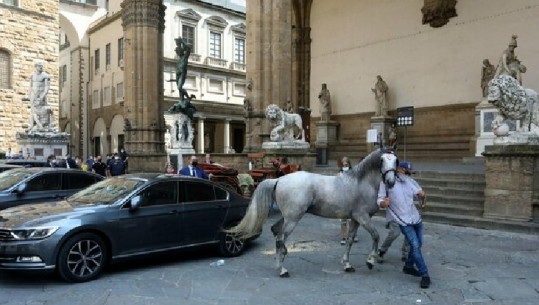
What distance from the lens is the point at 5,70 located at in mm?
30516

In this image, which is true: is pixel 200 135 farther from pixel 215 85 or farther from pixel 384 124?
pixel 384 124

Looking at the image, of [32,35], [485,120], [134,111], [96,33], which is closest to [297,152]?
[485,120]

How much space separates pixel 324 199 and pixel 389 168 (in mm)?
1033

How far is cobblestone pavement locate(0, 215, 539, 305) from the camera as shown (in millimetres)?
5711

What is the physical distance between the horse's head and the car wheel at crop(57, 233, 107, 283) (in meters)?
3.99

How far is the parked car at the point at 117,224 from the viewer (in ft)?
20.3

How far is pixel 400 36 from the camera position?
75.3 ft

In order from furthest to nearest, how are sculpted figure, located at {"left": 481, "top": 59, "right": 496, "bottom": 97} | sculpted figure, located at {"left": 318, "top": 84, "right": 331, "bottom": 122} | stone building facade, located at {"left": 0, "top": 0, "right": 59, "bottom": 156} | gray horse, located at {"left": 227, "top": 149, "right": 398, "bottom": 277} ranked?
stone building facade, located at {"left": 0, "top": 0, "right": 59, "bottom": 156}, sculpted figure, located at {"left": 318, "top": 84, "right": 331, "bottom": 122}, sculpted figure, located at {"left": 481, "top": 59, "right": 496, "bottom": 97}, gray horse, located at {"left": 227, "top": 149, "right": 398, "bottom": 277}

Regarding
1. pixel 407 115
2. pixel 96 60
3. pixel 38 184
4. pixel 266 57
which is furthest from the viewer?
pixel 96 60

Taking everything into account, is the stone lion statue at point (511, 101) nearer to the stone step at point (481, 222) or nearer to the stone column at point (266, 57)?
the stone step at point (481, 222)

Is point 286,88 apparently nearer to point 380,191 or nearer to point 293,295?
point 380,191

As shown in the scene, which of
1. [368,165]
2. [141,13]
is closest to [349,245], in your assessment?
[368,165]

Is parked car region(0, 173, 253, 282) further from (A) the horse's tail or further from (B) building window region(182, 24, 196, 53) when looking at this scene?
(B) building window region(182, 24, 196, 53)

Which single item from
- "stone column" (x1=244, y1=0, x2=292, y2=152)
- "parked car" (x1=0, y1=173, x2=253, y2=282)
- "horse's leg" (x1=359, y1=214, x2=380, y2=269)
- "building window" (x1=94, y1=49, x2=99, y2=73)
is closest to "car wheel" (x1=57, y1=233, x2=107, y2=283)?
"parked car" (x1=0, y1=173, x2=253, y2=282)
